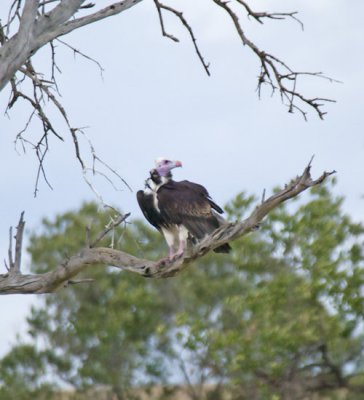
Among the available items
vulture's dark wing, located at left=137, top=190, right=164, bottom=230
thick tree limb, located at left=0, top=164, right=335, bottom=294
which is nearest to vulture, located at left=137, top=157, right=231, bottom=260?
vulture's dark wing, located at left=137, top=190, right=164, bottom=230

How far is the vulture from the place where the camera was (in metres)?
12.2

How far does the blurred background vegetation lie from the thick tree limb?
19.6 ft

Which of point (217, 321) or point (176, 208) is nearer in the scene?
point (176, 208)

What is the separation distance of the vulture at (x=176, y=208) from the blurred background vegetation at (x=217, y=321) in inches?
141

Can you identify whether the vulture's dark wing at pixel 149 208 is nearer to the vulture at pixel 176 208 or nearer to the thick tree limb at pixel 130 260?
the vulture at pixel 176 208

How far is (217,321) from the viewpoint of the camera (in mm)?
29000

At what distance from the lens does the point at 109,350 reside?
109ft

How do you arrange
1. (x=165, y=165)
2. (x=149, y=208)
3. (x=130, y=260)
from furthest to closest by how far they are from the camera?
(x=165, y=165) → (x=149, y=208) → (x=130, y=260)

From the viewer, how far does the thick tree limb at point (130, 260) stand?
28.9ft

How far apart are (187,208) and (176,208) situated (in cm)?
14

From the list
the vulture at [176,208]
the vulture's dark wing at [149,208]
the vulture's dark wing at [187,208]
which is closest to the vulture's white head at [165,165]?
the vulture at [176,208]

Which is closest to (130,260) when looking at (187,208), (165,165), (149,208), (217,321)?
(187,208)

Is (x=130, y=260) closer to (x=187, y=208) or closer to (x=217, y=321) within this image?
(x=187, y=208)

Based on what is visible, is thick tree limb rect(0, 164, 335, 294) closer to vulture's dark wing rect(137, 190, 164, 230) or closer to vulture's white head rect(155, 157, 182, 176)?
vulture's dark wing rect(137, 190, 164, 230)
